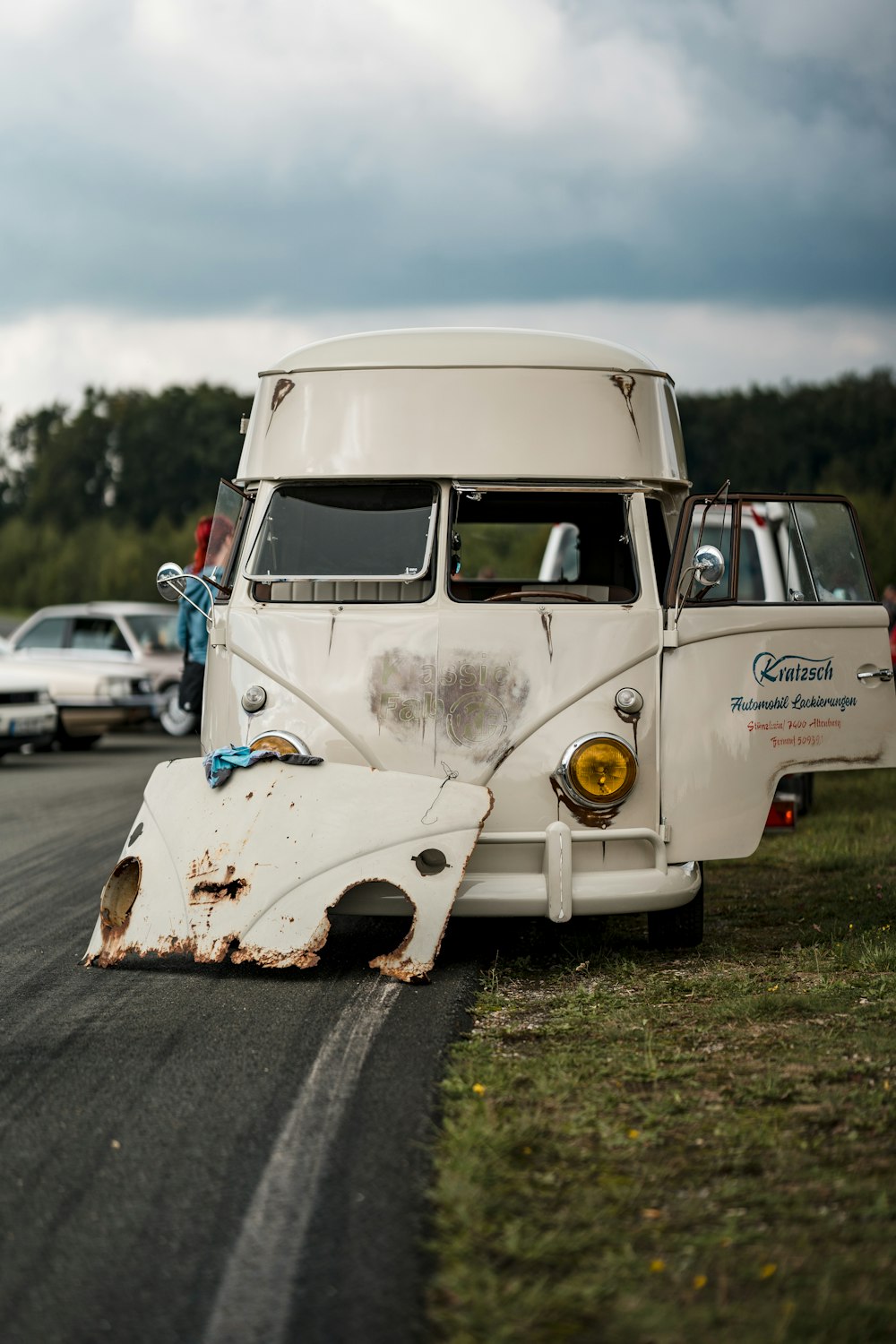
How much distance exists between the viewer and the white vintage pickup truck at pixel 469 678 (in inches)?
248

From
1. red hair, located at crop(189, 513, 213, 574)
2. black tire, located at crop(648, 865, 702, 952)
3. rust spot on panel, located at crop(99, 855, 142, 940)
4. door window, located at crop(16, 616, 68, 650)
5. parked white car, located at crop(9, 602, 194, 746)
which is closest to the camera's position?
rust spot on panel, located at crop(99, 855, 142, 940)

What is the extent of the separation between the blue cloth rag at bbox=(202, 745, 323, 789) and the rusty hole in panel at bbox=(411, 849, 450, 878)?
60 centimetres

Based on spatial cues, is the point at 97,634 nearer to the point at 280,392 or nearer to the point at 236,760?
the point at 280,392

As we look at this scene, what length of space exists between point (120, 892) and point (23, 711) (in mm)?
11074

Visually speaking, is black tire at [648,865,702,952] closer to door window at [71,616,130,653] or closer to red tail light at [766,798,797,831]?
red tail light at [766,798,797,831]

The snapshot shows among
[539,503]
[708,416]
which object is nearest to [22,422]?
[708,416]

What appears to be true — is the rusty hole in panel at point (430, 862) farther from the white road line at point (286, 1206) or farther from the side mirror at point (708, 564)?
the side mirror at point (708, 564)

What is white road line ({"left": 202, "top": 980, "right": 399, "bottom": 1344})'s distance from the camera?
3248 millimetres

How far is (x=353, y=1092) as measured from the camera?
4.80 m

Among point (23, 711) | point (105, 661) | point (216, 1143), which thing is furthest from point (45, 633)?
point (216, 1143)

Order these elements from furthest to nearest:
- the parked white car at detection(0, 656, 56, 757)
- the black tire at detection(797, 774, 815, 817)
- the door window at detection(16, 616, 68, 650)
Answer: the door window at detection(16, 616, 68, 650) < the parked white car at detection(0, 656, 56, 757) < the black tire at detection(797, 774, 815, 817)

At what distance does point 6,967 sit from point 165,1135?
2.53 metres

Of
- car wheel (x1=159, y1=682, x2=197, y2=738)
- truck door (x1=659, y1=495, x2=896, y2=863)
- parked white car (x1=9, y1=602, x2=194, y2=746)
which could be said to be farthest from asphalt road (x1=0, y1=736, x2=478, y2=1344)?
car wheel (x1=159, y1=682, x2=197, y2=738)

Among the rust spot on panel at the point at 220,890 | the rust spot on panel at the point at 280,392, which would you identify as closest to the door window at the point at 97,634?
the rust spot on panel at the point at 280,392
